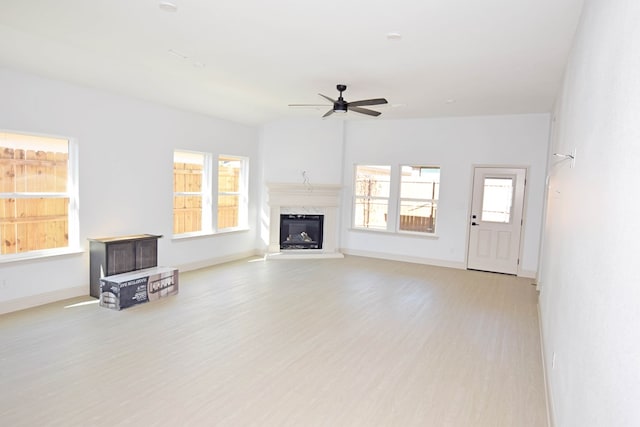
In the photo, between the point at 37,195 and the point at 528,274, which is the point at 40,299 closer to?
the point at 37,195

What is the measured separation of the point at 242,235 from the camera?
798 centimetres

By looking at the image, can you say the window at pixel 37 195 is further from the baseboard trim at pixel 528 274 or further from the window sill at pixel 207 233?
the baseboard trim at pixel 528 274

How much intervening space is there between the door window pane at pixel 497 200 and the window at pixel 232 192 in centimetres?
471

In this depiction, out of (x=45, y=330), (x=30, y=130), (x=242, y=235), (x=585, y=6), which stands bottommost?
(x=45, y=330)

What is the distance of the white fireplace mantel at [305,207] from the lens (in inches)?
317

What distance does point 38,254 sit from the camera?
4793 millimetres

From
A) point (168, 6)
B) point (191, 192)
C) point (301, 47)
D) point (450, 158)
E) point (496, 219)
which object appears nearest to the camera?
point (168, 6)

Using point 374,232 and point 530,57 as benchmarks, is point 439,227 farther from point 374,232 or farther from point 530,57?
point 530,57

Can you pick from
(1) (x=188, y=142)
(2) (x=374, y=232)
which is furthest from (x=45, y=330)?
(2) (x=374, y=232)

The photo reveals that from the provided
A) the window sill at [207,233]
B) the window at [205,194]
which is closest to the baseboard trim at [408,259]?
the window sill at [207,233]

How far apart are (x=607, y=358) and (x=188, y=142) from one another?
6.42 meters

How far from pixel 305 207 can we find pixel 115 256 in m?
4.02

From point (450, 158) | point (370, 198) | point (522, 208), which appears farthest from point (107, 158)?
point (522, 208)

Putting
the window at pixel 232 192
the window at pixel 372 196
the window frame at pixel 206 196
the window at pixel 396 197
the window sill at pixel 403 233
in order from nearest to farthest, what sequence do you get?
1. the window frame at pixel 206 196
2. the window at pixel 232 192
3. the window sill at pixel 403 233
4. the window at pixel 396 197
5. the window at pixel 372 196
